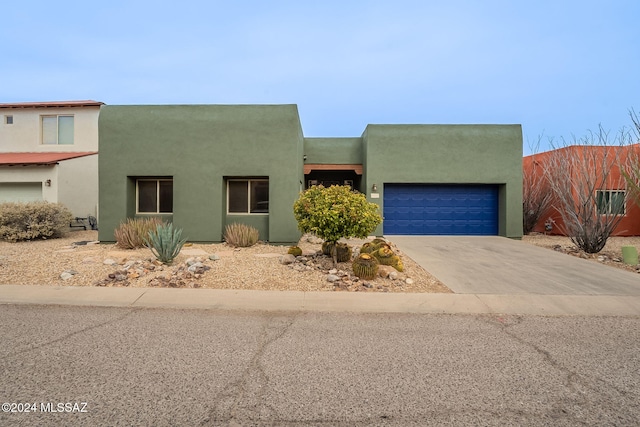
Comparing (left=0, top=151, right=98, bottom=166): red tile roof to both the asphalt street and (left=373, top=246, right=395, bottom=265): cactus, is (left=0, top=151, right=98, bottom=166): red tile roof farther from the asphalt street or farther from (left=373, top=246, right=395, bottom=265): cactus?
(left=373, top=246, right=395, bottom=265): cactus

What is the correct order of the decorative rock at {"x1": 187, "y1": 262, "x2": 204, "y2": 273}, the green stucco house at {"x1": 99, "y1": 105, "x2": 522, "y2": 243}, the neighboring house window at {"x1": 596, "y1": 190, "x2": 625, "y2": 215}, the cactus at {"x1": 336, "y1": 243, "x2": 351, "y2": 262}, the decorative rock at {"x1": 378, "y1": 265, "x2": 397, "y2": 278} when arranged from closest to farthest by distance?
1. the decorative rock at {"x1": 378, "y1": 265, "x2": 397, "y2": 278}
2. the decorative rock at {"x1": 187, "y1": 262, "x2": 204, "y2": 273}
3. the cactus at {"x1": 336, "y1": 243, "x2": 351, "y2": 262}
4. the neighboring house window at {"x1": 596, "y1": 190, "x2": 625, "y2": 215}
5. the green stucco house at {"x1": 99, "y1": 105, "x2": 522, "y2": 243}

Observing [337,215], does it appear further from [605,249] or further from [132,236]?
[605,249]

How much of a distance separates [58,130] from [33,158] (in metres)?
2.84

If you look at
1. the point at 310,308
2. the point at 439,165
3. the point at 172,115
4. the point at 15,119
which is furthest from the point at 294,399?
the point at 15,119

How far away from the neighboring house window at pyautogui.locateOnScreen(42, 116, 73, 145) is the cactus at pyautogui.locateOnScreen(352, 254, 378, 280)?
19680 mm

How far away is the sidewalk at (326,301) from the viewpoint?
5777 mm

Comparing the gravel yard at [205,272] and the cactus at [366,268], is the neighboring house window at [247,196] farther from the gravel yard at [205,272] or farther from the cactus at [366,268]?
the cactus at [366,268]

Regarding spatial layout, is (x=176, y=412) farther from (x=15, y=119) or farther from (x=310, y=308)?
(x=15, y=119)

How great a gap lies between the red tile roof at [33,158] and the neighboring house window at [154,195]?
18.7 ft

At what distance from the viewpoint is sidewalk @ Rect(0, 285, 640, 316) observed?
5777 mm

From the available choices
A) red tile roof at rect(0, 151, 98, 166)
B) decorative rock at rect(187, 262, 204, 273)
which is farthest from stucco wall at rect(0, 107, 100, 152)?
decorative rock at rect(187, 262, 204, 273)

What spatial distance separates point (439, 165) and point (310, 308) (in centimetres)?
1138

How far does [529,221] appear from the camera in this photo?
647 inches

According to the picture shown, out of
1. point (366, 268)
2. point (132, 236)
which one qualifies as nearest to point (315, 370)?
point (366, 268)
